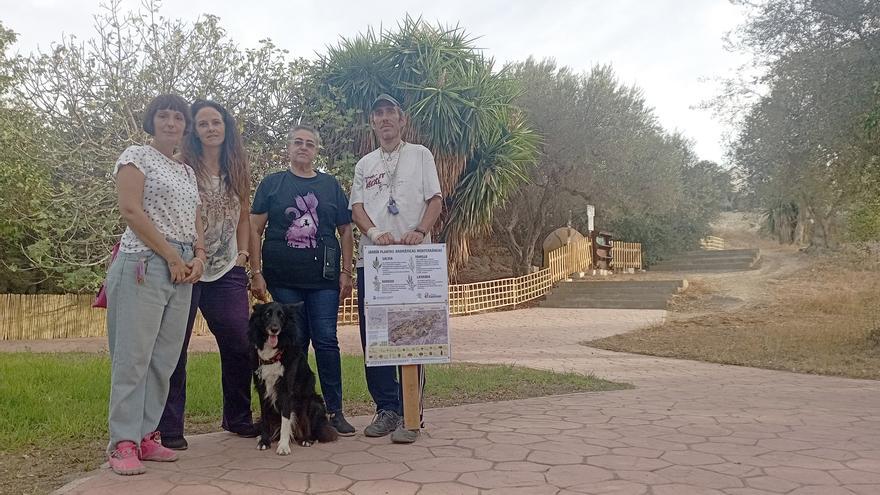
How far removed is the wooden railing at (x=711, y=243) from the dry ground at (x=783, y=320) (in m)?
7.74

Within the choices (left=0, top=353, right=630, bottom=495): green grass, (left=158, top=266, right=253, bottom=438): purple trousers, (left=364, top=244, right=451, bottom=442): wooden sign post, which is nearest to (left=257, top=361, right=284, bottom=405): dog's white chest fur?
(left=158, top=266, right=253, bottom=438): purple trousers

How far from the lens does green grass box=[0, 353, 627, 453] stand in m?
3.95

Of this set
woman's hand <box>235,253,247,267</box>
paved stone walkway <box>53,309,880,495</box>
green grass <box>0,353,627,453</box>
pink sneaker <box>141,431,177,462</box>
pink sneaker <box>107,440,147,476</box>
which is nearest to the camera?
paved stone walkway <box>53,309,880,495</box>

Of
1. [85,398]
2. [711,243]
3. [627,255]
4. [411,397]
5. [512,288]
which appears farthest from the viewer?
[711,243]

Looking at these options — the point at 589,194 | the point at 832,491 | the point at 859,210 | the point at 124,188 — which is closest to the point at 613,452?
the point at 832,491

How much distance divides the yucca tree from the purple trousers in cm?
1021

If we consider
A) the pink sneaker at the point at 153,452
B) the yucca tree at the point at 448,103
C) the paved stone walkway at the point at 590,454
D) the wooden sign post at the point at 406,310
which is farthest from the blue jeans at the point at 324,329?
the yucca tree at the point at 448,103

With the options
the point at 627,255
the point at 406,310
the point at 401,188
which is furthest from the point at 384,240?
the point at 627,255

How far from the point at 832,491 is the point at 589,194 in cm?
1956

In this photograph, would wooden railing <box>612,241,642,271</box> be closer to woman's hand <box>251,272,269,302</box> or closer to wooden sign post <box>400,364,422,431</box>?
wooden sign post <box>400,364,422,431</box>

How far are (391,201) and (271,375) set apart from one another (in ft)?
3.98

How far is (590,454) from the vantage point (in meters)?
3.26

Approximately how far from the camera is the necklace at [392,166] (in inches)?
149

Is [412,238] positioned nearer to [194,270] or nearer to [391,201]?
[391,201]
